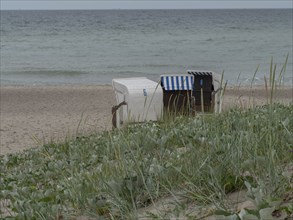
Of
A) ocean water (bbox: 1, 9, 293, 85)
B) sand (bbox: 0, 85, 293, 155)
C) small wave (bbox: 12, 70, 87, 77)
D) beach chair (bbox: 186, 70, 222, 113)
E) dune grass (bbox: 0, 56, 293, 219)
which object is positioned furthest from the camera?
small wave (bbox: 12, 70, 87, 77)

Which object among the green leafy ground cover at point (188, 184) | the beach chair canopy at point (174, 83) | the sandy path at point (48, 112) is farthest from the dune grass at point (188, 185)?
the sandy path at point (48, 112)

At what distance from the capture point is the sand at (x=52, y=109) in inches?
529

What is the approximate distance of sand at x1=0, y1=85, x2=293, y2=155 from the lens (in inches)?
529

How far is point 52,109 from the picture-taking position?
1789 cm

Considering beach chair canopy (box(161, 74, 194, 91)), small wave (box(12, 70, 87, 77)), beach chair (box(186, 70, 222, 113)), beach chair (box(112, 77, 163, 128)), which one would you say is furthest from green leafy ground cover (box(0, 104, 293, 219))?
small wave (box(12, 70, 87, 77))

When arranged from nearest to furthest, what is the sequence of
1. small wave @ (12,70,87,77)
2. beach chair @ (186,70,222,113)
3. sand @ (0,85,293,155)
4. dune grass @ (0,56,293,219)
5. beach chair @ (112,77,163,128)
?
1. dune grass @ (0,56,293,219)
2. beach chair @ (112,77,163,128)
3. beach chair @ (186,70,222,113)
4. sand @ (0,85,293,155)
5. small wave @ (12,70,87,77)

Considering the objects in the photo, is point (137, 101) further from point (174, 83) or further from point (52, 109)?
point (52, 109)

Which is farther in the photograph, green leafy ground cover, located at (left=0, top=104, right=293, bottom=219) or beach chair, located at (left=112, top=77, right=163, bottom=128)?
beach chair, located at (left=112, top=77, right=163, bottom=128)

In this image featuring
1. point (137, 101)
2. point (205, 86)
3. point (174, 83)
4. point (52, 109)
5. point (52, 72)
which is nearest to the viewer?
point (137, 101)

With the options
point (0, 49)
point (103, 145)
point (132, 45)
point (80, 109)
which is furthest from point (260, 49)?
point (103, 145)

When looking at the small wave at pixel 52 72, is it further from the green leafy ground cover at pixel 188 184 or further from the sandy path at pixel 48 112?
the green leafy ground cover at pixel 188 184

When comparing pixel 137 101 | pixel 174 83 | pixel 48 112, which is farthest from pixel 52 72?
pixel 137 101

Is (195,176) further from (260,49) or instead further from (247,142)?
(260,49)

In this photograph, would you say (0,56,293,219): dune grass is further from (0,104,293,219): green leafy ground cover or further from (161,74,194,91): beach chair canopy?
(161,74,194,91): beach chair canopy
